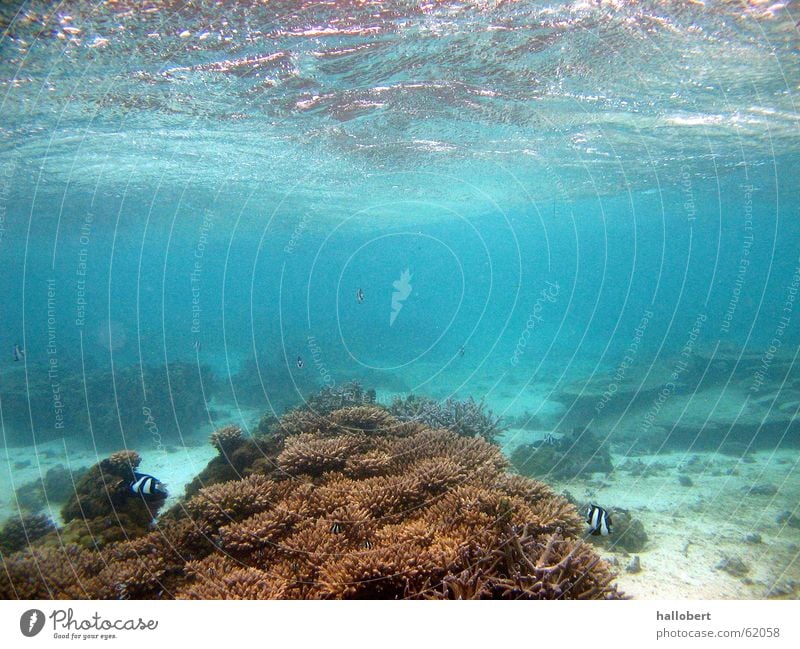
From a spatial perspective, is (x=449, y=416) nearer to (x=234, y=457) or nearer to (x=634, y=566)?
(x=634, y=566)

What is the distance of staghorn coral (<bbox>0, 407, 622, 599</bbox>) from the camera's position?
3.73 metres

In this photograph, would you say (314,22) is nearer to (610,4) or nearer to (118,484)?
(610,4)

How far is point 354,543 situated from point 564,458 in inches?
371

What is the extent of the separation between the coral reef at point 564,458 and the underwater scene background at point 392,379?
0.40ft

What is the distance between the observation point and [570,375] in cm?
2720

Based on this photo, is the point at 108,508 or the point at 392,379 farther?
the point at 392,379

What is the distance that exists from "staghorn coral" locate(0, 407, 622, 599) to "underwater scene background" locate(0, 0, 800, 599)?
3 centimetres

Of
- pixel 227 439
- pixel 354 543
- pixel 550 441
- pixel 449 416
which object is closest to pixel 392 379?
pixel 550 441

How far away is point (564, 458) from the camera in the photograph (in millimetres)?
12062

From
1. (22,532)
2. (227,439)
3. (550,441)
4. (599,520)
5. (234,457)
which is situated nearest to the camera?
(599,520)

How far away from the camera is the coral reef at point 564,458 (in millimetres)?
11500

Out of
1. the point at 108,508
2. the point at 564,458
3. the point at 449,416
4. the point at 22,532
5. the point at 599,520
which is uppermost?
the point at 599,520
